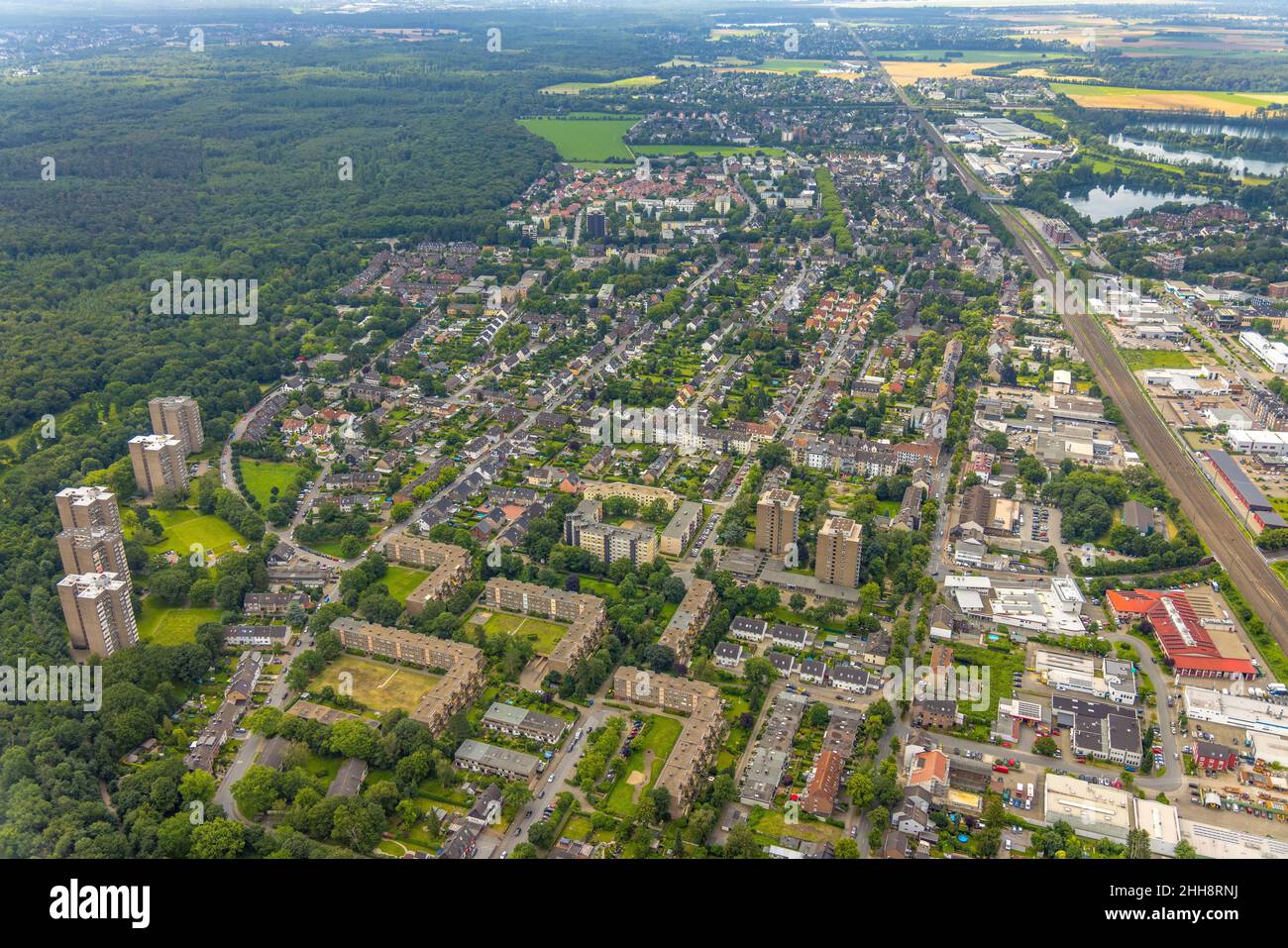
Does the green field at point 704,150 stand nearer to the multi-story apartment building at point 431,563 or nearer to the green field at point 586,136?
the green field at point 586,136

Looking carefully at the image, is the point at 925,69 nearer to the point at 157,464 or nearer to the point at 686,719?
the point at 157,464

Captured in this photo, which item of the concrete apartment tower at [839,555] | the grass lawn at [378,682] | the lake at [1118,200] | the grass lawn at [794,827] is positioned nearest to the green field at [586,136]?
Answer: the lake at [1118,200]

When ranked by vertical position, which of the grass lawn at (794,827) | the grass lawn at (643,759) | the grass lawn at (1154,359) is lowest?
the grass lawn at (794,827)

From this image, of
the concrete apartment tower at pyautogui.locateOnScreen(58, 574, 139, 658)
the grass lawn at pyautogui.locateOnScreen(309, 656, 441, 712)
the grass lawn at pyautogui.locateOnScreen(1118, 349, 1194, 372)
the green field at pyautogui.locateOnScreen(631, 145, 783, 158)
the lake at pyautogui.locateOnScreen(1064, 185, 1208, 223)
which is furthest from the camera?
the green field at pyautogui.locateOnScreen(631, 145, 783, 158)

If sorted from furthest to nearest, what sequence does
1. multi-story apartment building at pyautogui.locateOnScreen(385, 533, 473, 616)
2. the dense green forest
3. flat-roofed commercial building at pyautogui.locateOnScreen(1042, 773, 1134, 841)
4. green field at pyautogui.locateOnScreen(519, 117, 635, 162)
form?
green field at pyautogui.locateOnScreen(519, 117, 635, 162)
multi-story apartment building at pyautogui.locateOnScreen(385, 533, 473, 616)
the dense green forest
flat-roofed commercial building at pyautogui.locateOnScreen(1042, 773, 1134, 841)

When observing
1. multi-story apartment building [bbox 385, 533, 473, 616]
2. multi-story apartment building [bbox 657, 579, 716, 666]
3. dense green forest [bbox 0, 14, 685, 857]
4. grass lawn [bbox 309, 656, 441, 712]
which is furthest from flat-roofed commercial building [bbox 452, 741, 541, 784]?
multi-story apartment building [bbox 385, 533, 473, 616]

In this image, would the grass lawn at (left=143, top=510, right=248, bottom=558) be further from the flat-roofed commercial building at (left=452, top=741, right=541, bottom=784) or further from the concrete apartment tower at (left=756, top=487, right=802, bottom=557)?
the concrete apartment tower at (left=756, top=487, right=802, bottom=557)
